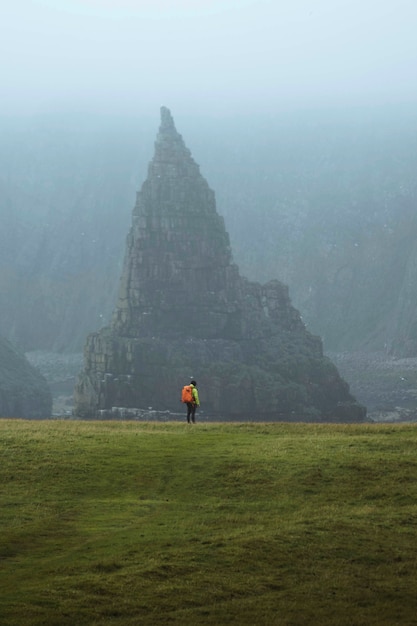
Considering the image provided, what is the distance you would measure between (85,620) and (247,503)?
14.5 metres

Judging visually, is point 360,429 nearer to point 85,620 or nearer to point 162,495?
point 162,495

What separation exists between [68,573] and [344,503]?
13.4 m

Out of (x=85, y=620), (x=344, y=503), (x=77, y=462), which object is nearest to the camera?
(x=85, y=620)

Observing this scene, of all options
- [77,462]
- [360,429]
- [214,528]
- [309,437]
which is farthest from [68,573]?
[360,429]

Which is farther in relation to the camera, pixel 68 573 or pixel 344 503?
pixel 344 503

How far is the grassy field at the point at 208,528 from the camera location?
4309 centimetres

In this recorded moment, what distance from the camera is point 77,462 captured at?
61.8m

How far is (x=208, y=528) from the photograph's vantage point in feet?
167

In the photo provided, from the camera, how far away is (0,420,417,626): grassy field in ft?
141

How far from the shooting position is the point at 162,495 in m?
57.0

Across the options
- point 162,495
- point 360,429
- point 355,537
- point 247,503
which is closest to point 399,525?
point 355,537

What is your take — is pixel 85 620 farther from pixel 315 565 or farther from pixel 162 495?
pixel 162 495

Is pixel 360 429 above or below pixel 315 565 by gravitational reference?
above

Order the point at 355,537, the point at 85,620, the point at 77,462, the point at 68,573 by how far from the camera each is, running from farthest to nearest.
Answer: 1. the point at 77,462
2. the point at 355,537
3. the point at 68,573
4. the point at 85,620
